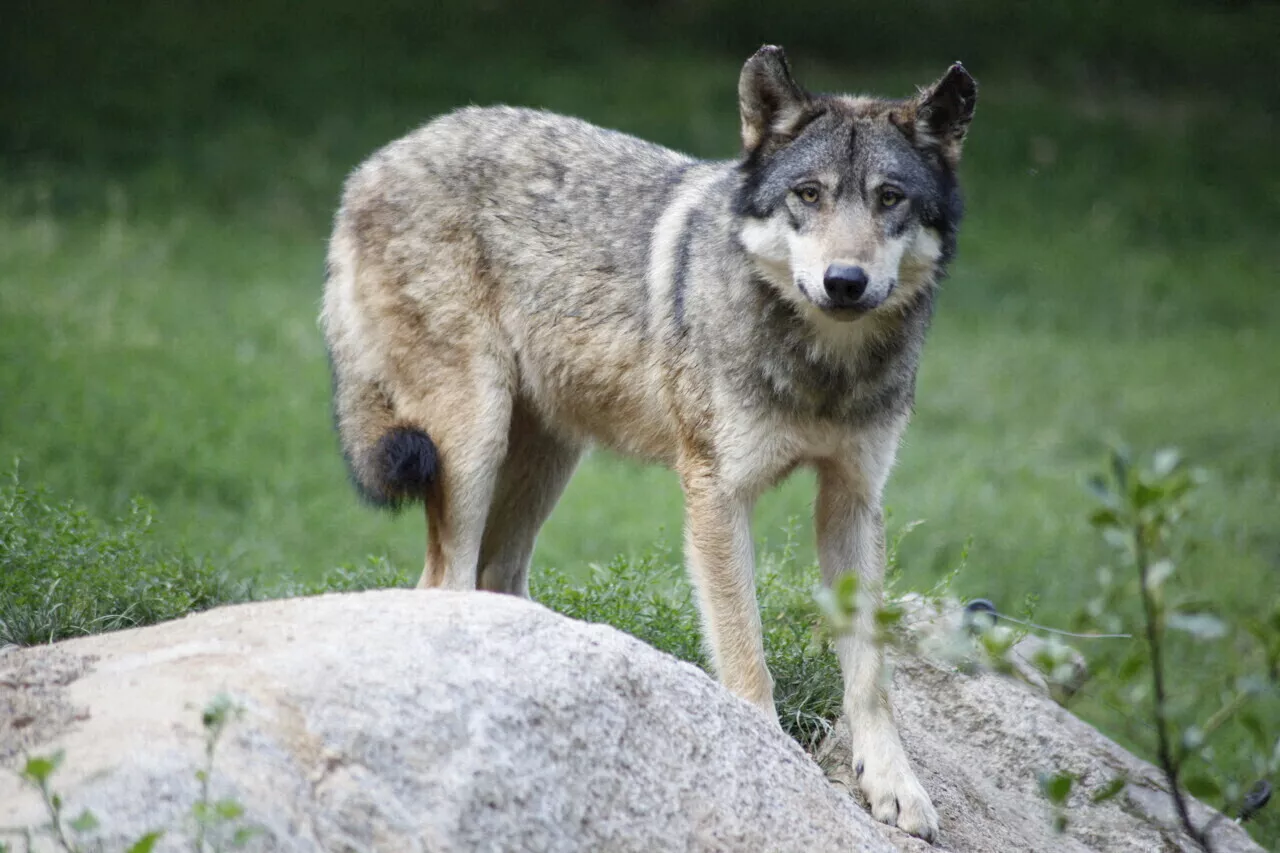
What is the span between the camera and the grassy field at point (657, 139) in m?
10.2

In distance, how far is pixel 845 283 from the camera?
4723 millimetres

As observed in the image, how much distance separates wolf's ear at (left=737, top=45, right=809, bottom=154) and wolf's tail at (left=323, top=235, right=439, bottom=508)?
1.71 m

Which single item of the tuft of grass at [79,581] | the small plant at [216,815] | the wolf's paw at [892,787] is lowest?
the tuft of grass at [79,581]

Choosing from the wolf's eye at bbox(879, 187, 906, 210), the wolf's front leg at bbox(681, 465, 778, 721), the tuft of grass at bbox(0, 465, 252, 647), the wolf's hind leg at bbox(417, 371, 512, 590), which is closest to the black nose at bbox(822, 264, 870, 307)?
the wolf's eye at bbox(879, 187, 906, 210)

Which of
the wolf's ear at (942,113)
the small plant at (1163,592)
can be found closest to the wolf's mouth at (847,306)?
the wolf's ear at (942,113)

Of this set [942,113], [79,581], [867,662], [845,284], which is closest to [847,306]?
[845,284]

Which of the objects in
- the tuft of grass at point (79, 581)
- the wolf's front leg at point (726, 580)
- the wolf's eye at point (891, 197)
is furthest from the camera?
the tuft of grass at point (79, 581)

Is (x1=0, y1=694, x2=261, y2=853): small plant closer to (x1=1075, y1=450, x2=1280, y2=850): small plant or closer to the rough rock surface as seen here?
(x1=1075, y1=450, x2=1280, y2=850): small plant

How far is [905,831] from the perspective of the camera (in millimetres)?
4684

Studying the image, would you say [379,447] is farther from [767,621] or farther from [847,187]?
[847,187]

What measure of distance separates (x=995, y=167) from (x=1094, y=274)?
7.27 feet

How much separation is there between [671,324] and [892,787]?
1865 mm

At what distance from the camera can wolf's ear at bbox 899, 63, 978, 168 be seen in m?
5.15

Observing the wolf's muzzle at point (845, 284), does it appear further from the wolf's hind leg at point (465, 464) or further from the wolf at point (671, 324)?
the wolf's hind leg at point (465, 464)
